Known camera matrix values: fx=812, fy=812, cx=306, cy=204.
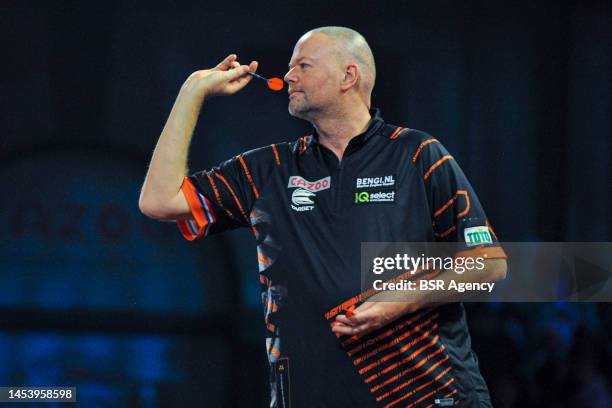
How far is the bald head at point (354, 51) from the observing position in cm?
245

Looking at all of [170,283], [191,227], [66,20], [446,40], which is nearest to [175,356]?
[170,283]

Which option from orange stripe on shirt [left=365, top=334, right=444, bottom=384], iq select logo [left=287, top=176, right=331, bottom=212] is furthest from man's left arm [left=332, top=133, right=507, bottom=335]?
iq select logo [left=287, top=176, right=331, bottom=212]

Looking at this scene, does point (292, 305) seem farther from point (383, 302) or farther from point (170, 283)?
point (170, 283)

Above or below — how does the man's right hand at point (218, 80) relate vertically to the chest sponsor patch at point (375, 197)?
above

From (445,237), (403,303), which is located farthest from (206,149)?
(403,303)

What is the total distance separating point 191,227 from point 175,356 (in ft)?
4.01

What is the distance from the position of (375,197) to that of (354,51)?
0.51 metres

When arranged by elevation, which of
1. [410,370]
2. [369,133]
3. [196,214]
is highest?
[369,133]

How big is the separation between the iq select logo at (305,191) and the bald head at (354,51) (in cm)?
35

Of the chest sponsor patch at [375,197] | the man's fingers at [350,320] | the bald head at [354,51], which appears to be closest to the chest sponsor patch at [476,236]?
the chest sponsor patch at [375,197]

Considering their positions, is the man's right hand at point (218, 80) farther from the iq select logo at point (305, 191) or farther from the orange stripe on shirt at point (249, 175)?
the iq select logo at point (305, 191)

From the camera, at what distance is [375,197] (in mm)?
2223

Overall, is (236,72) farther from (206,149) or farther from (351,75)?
(206,149)

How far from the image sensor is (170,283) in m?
3.44
